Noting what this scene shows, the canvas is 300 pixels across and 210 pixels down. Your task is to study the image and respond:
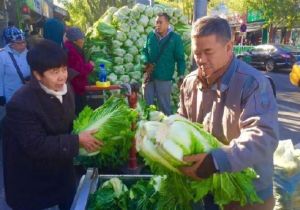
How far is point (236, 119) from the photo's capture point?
6.52ft

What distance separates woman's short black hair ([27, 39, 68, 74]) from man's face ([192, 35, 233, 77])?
98 centimetres

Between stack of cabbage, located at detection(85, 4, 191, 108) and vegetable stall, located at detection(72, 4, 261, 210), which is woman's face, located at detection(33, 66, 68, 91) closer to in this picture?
vegetable stall, located at detection(72, 4, 261, 210)

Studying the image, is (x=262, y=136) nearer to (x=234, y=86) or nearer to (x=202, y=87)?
(x=234, y=86)

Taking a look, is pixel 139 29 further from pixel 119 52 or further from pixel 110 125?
pixel 110 125

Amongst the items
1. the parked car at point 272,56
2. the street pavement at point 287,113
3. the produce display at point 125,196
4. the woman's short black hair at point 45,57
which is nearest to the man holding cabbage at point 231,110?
the produce display at point 125,196

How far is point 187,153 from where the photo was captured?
1.86 meters

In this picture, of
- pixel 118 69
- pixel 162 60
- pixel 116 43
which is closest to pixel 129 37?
pixel 116 43

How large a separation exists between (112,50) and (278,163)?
16.8 ft

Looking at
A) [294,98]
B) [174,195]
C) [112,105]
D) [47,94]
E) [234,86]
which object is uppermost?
[234,86]

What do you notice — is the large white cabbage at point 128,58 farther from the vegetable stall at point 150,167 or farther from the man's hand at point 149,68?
the vegetable stall at point 150,167

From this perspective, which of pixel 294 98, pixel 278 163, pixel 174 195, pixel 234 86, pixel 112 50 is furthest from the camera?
pixel 294 98

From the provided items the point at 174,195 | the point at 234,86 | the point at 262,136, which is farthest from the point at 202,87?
the point at 174,195

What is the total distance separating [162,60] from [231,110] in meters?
4.83

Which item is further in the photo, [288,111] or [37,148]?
[288,111]
